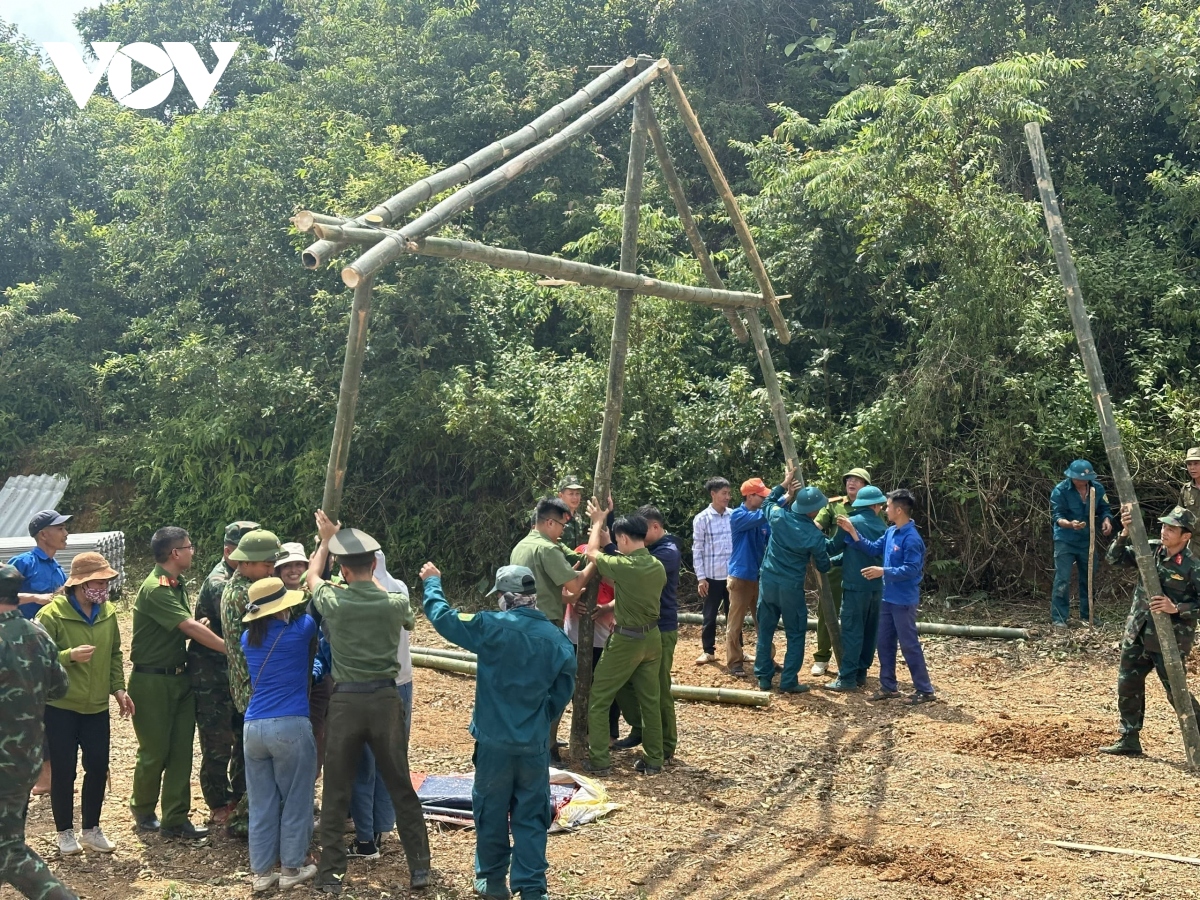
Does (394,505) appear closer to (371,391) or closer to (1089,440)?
(371,391)

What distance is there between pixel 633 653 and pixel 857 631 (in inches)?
124

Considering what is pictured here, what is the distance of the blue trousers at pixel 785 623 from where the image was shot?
1023 centimetres

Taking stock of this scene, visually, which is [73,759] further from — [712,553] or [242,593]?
[712,553]

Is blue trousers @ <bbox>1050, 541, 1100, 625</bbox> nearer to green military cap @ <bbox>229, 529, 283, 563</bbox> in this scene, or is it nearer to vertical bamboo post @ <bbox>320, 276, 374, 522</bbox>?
vertical bamboo post @ <bbox>320, 276, 374, 522</bbox>

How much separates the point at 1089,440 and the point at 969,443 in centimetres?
133

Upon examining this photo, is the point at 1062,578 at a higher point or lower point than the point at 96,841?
higher

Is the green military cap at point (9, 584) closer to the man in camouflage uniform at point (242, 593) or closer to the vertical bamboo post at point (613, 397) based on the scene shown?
the man in camouflage uniform at point (242, 593)

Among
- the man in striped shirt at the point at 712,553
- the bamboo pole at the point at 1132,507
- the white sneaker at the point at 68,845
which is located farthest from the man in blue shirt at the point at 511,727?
the man in striped shirt at the point at 712,553

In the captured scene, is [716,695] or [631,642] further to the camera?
[716,695]

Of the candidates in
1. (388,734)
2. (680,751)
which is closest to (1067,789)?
(680,751)

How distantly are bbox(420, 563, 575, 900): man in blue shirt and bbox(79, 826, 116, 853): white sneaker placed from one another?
2.20 meters

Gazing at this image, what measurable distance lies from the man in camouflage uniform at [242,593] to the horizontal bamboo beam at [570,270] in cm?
178

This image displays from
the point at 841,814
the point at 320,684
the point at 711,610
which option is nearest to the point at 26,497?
the point at 711,610

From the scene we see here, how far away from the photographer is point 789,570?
10266 mm
